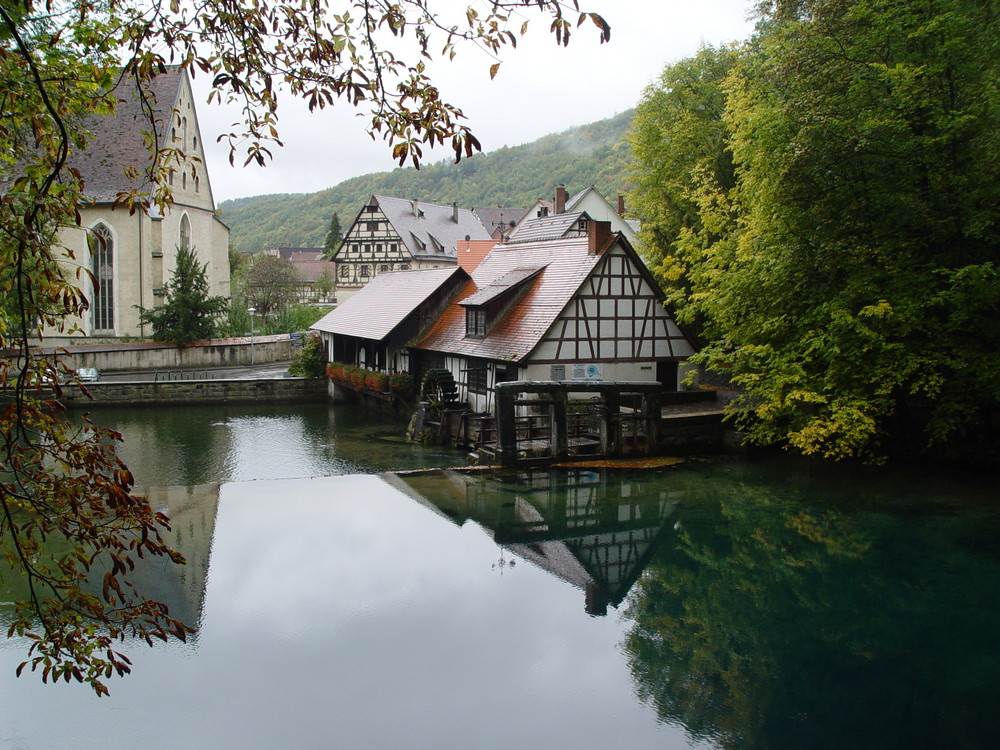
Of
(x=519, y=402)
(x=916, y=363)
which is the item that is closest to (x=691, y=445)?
(x=519, y=402)

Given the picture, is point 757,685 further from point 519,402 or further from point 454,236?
point 454,236

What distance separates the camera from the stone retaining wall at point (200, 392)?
94.7 ft

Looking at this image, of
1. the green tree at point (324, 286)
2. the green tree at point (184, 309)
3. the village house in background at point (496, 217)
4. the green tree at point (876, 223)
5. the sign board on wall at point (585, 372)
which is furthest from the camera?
the village house in background at point (496, 217)

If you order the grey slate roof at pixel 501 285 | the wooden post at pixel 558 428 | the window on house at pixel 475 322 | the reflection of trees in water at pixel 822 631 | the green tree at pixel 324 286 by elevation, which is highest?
the green tree at pixel 324 286

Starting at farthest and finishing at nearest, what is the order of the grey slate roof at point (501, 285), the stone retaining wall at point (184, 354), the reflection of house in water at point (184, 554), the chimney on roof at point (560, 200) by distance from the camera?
Answer: the chimney on roof at point (560, 200), the stone retaining wall at point (184, 354), the grey slate roof at point (501, 285), the reflection of house in water at point (184, 554)

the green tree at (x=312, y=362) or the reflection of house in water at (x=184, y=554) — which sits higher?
the green tree at (x=312, y=362)

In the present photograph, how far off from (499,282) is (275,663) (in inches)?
635

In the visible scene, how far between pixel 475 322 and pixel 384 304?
7.03m

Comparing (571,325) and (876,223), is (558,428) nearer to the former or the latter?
(571,325)

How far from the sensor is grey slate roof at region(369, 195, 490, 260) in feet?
197

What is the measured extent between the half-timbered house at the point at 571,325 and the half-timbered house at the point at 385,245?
3670cm

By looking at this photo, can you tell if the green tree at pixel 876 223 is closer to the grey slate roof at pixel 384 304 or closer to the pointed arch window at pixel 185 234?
the grey slate roof at pixel 384 304

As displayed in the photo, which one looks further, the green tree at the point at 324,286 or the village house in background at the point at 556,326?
the green tree at the point at 324,286

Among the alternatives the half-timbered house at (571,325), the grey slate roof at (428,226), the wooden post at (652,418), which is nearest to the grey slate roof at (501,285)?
the half-timbered house at (571,325)
